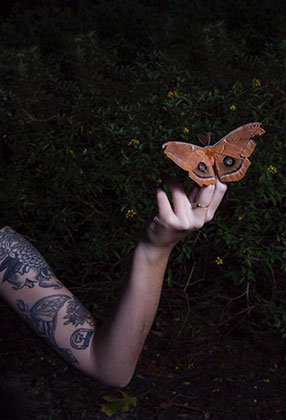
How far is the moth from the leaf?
1.99 meters

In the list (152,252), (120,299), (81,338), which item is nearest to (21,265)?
(81,338)

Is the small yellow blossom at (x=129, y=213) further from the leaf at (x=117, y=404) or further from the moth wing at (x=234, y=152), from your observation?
the moth wing at (x=234, y=152)

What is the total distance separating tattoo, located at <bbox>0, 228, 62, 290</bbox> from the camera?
1618 mm

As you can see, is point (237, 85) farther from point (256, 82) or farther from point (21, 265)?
point (21, 265)

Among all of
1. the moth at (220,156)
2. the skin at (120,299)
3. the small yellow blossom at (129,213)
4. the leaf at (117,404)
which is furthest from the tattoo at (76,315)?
the leaf at (117,404)

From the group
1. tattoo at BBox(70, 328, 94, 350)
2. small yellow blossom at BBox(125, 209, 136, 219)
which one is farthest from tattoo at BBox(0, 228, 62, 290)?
small yellow blossom at BBox(125, 209, 136, 219)

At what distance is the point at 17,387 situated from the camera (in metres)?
2.88

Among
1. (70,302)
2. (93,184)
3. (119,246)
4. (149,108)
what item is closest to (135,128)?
(149,108)

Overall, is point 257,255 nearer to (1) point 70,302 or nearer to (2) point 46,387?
(1) point 70,302

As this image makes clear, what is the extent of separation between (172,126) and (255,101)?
518 mm

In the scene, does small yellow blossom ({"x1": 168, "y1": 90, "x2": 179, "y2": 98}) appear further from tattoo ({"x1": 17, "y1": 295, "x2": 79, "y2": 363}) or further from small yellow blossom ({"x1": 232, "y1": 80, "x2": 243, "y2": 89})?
tattoo ({"x1": 17, "y1": 295, "x2": 79, "y2": 363})

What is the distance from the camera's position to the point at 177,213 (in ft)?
3.85

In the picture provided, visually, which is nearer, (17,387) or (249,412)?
(249,412)

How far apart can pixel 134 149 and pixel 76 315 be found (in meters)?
1.23
